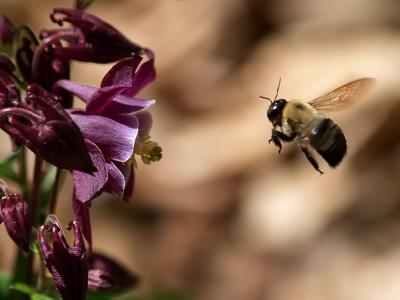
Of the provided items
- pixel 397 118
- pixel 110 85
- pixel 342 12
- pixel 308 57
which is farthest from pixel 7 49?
pixel 342 12

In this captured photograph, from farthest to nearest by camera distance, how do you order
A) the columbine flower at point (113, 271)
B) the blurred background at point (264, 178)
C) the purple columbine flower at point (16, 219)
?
the blurred background at point (264, 178)
the columbine flower at point (113, 271)
the purple columbine flower at point (16, 219)

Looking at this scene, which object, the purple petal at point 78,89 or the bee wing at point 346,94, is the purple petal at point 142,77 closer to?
the purple petal at point 78,89

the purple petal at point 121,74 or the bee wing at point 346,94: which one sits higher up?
the bee wing at point 346,94

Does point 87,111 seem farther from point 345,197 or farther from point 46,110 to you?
point 345,197

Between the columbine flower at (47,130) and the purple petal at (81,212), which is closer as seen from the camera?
the columbine flower at (47,130)

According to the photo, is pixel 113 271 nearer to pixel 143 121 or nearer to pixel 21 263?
pixel 21 263

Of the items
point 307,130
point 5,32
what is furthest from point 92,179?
point 307,130

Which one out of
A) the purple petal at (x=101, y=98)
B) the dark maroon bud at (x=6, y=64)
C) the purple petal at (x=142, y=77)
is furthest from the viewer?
the purple petal at (x=142, y=77)

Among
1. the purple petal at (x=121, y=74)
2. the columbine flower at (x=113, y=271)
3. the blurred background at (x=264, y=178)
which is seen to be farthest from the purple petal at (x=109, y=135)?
the blurred background at (x=264, y=178)
